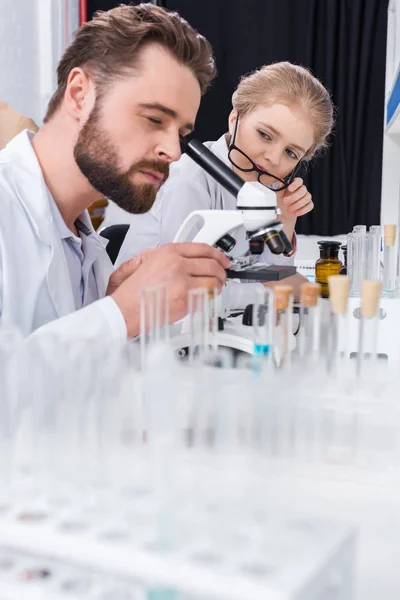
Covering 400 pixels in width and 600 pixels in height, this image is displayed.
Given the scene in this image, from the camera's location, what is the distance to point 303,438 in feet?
2.58

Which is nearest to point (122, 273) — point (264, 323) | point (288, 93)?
point (264, 323)

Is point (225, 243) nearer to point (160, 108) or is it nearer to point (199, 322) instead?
point (160, 108)

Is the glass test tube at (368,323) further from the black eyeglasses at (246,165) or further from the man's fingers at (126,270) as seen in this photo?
the black eyeglasses at (246,165)

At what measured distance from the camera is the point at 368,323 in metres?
0.91

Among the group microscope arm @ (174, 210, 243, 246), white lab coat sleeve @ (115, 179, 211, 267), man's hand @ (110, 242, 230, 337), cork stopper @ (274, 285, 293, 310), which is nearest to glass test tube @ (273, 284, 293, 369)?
cork stopper @ (274, 285, 293, 310)

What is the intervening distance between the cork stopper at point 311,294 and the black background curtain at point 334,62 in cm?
333

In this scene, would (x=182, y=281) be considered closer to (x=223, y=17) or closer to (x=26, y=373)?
→ (x=26, y=373)

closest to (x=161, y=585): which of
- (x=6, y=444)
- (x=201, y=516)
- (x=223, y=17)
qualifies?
(x=201, y=516)

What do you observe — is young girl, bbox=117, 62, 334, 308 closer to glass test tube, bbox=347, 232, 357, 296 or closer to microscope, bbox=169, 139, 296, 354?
glass test tube, bbox=347, 232, 357, 296

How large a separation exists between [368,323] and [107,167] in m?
0.73

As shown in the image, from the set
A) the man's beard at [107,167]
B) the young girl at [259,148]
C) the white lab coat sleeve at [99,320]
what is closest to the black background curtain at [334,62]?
the young girl at [259,148]

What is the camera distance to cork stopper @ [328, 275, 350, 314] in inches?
33.3

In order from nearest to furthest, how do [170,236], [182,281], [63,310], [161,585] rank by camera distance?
[161,585] → [182,281] → [63,310] → [170,236]

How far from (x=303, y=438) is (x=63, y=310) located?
2.38 ft
